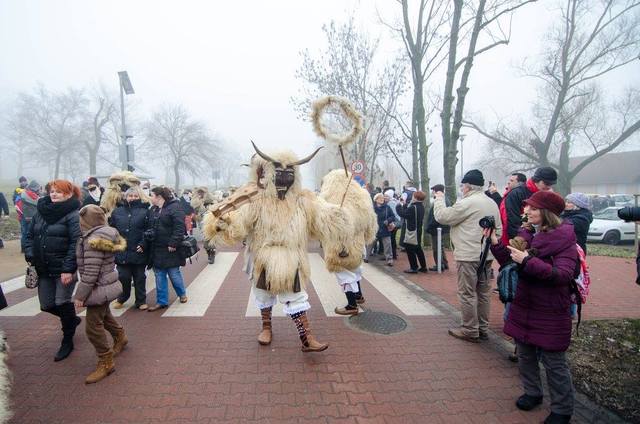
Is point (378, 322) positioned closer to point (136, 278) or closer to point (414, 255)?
point (414, 255)

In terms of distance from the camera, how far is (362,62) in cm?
1775

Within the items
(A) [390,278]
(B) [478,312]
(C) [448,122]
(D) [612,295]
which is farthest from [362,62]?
(B) [478,312]

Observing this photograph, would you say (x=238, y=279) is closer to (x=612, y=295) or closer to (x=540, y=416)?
(x=540, y=416)

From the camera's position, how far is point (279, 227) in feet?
13.3

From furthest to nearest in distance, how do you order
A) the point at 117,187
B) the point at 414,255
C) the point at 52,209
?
the point at 414,255
the point at 117,187
the point at 52,209

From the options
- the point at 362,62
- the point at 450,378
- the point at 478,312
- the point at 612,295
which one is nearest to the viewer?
the point at 450,378

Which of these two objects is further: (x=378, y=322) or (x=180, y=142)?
(x=180, y=142)

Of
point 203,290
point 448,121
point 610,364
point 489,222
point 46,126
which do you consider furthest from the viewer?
point 46,126

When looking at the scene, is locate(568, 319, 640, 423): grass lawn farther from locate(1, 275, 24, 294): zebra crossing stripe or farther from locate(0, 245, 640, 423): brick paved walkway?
locate(1, 275, 24, 294): zebra crossing stripe

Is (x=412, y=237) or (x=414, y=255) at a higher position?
(x=412, y=237)

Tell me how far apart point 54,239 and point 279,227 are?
2.36 meters

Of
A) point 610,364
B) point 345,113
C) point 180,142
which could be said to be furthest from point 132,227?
point 180,142

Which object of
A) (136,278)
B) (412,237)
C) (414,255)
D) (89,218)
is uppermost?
(89,218)

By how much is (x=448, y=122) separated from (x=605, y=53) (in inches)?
682
